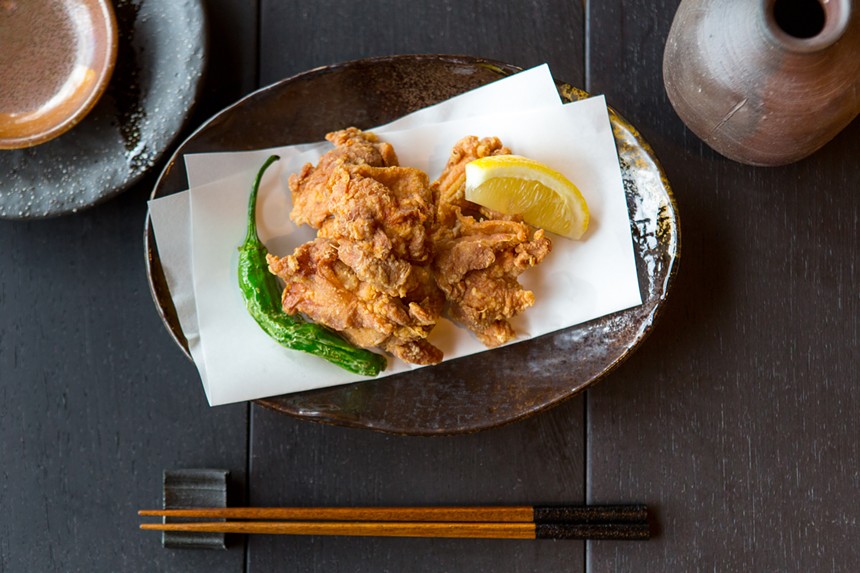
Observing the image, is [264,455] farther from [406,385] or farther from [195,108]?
[195,108]

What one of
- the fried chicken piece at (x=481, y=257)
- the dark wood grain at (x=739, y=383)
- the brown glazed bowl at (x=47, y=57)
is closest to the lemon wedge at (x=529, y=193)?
the fried chicken piece at (x=481, y=257)

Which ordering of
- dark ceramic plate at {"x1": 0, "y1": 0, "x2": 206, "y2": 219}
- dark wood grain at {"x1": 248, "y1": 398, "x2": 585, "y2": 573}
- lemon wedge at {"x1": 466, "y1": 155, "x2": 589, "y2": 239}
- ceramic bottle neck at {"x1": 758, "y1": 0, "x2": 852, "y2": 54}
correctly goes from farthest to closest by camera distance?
dark wood grain at {"x1": 248, "y1": 398, "x2": 585, "y2": 573}, dark ceramic plate at {"x1": 0, "y1": 0, "x2": 206, "y2": 219}, lemon wedge at {"x1": 466, "y1": 155, "x2": 589, "y2": 239}, ceramic bottle neck at {"x1": 758, "y1": 0, "x2": 852, "y2": 54}

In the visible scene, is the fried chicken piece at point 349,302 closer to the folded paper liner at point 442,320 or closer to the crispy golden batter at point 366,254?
the crispy golden batter at point 366,254

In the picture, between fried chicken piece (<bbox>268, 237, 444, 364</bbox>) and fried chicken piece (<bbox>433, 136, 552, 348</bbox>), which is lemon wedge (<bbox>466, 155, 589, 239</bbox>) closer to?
fried chicken piece (<bbox>433, 136, 552, 348</bbox>)

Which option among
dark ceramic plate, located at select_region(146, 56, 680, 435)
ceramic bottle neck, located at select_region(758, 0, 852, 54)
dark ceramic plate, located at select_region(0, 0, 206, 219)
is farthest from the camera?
dark ceramic plate, located at select_region(0, 0, 206, 219)

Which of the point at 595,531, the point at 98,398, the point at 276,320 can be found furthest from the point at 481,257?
the point at 98,398

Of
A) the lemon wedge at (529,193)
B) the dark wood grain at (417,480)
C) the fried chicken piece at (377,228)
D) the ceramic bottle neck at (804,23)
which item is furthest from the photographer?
the dark wood grain at (417,480)

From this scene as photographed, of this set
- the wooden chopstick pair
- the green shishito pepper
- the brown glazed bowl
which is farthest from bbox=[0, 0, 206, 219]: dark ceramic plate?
the wooden chopstick pair
